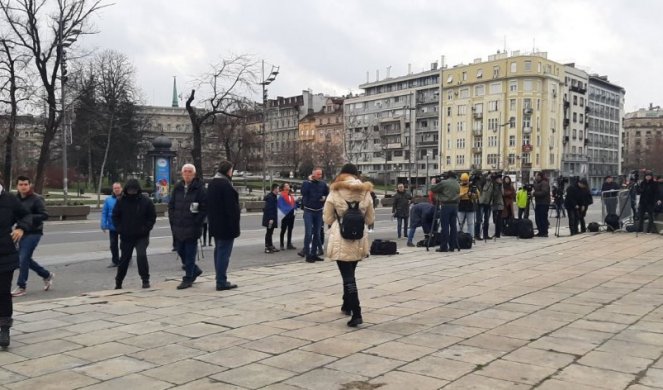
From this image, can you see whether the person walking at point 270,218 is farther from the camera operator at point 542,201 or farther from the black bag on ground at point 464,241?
the camera operator at point 542,201

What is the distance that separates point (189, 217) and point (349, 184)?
341cm

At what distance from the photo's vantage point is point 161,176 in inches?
1372

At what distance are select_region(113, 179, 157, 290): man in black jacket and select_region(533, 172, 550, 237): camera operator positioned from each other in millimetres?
11844

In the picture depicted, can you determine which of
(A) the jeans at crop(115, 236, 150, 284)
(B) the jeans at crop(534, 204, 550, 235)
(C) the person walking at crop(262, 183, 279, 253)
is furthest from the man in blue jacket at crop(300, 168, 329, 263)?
(B) the jeans at crop(534, 204, 550, 235)

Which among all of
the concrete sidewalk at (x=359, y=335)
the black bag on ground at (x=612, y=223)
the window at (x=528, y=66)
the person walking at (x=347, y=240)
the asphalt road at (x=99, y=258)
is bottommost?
the asphalt road at (x=99, y=258)

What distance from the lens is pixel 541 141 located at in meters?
97.6

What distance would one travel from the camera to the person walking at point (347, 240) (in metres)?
6.40

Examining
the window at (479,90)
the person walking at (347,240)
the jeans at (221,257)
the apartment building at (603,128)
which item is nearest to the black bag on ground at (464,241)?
the jeans at (221,257)

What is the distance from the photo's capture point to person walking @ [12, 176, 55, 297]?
8.01m

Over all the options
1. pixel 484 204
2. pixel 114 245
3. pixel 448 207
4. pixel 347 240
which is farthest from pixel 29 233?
pixel 484 204

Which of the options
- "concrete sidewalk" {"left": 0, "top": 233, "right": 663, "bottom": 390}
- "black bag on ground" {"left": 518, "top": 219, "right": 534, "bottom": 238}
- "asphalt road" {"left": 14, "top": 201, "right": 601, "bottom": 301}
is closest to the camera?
"concrete sidewalk" {"left": 0, "top": 233, "right": 663, "bottom": 390}

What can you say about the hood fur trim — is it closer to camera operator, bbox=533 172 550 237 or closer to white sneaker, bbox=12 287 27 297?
white sneaker, bbox=12 287 27 297

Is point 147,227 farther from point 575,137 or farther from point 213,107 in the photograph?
point 575,137

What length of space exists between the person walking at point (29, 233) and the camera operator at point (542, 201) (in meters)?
13.0
